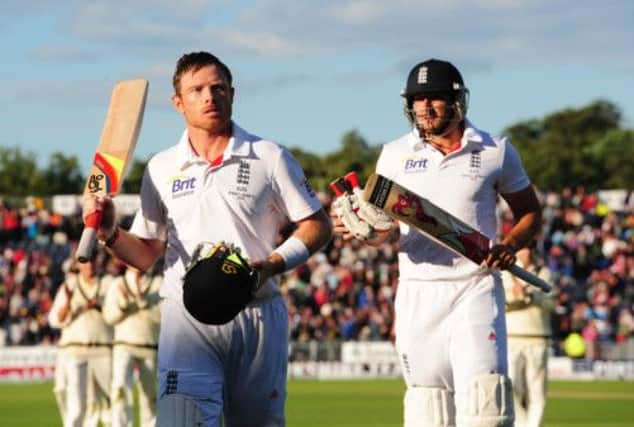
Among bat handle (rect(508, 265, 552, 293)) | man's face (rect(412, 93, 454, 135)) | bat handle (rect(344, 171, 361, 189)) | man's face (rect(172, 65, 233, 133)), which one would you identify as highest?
man's face (rect(412, 93, 454, 135))

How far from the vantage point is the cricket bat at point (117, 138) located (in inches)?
295

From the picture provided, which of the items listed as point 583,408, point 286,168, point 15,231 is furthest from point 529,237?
point 15,231

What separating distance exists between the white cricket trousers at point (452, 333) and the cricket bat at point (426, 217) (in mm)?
276

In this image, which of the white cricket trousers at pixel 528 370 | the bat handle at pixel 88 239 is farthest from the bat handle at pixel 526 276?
the white cricket trousers at pixel 528 370

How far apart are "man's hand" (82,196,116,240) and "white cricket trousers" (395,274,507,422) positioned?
2.01 meters

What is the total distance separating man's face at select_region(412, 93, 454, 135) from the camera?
867cm

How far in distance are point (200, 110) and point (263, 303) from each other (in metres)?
0.93

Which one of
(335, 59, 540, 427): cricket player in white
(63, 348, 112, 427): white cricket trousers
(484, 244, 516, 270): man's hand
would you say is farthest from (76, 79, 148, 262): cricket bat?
(63, 348, 112, 427): white cricket trousers

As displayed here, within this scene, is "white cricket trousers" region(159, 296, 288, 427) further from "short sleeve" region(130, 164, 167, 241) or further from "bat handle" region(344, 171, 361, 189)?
"bat handle" region(344, 171, 361, 189)

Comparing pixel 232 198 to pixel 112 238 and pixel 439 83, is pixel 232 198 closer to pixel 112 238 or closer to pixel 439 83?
pixel 112 238

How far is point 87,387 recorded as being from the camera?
1752 centimetres

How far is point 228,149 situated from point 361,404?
695 inches

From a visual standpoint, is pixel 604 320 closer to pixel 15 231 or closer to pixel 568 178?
pixel 15 231

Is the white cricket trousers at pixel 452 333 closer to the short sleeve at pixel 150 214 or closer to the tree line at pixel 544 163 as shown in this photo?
the short sleeve at pixel 150 214
